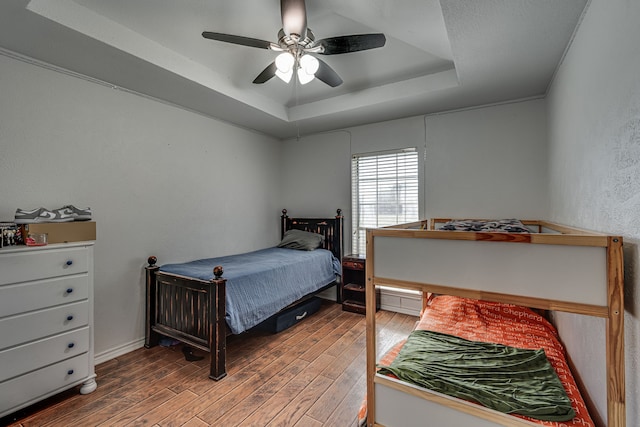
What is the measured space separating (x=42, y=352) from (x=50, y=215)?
88 centimetres

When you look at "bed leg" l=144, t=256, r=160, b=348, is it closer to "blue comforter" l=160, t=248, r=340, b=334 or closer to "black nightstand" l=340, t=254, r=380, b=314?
"blue comforter" l=160, t=248, r=340, b=334

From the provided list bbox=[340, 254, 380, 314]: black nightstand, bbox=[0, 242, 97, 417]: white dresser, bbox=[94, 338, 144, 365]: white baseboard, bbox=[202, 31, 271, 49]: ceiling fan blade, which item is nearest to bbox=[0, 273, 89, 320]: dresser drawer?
bbox=[0, 242, 97, 417]: white dresser

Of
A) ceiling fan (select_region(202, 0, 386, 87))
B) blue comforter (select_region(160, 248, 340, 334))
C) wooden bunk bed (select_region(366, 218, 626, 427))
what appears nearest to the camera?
wooden bunk bed (select_region(366, 218, 626, 427))

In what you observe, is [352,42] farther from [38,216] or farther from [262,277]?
[38,216]

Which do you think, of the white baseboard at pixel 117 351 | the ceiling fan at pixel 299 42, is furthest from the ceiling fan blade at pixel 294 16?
the white baseboard at pixel 117 351

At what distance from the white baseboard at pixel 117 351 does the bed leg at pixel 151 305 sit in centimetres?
6

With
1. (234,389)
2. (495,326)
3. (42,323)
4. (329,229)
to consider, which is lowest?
(234,389)

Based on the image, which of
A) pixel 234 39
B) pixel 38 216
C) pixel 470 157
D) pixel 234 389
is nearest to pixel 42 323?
pixel 38 216

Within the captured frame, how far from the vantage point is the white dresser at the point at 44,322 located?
1.64 meters

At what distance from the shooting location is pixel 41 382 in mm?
1746

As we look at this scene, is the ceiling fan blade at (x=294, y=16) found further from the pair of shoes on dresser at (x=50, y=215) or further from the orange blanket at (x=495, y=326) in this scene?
the orange blanket at (x=495, y=326)

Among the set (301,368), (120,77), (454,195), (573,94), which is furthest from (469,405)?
(120,77)

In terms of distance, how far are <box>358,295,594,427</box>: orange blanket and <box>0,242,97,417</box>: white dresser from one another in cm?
192

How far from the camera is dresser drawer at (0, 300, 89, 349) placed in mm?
1636
